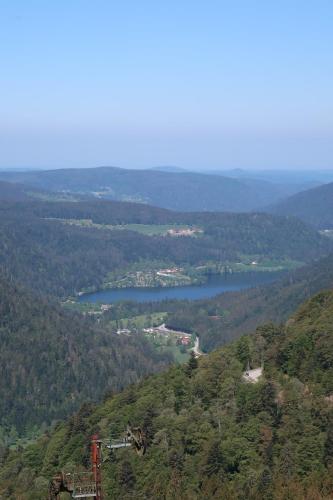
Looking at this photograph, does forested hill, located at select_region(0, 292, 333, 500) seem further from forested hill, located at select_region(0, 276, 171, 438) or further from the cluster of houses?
the cluster of houses

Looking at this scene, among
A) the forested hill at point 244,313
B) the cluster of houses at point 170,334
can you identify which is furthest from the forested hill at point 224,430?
the cluster of houses at point 170,334

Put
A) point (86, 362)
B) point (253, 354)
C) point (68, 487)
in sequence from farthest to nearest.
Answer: point (86, 362), point (253, 354), point (68, 487)

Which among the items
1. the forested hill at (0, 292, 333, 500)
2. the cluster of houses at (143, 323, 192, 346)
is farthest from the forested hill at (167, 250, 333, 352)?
the forested hill at (0, 292, 333, 500)

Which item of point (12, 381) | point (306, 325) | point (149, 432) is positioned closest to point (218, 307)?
point (12, 381)

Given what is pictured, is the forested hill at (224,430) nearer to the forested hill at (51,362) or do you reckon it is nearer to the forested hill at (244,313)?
the forested hill at (51,362)

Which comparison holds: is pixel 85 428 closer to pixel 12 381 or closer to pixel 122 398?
pixel 122 398

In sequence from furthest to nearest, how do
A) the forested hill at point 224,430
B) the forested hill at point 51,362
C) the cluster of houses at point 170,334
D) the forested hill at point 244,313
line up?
the cluster of houses at point 170,334
the forested hill at point 244,313
the forested hill at point 51,362
the forested hill at point 224,430
